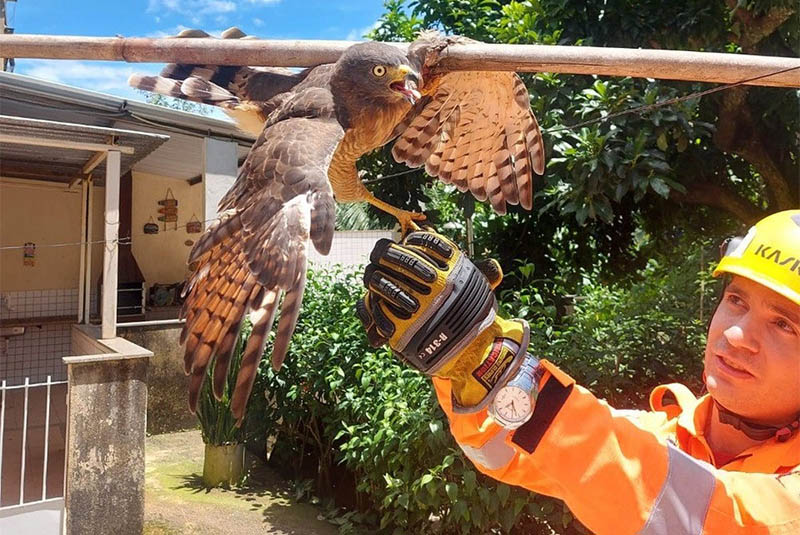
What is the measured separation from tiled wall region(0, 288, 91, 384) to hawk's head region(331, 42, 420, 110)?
723 cm

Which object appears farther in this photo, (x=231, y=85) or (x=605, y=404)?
(x=231, y=85)

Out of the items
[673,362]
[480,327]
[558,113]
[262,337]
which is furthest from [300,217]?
[673,362]

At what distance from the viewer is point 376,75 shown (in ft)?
4.58

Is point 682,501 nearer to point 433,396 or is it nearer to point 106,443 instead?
point 433,396

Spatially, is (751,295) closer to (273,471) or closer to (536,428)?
(536,428)

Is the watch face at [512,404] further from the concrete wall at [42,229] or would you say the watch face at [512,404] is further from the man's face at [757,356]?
the concrete wall at [42,229]

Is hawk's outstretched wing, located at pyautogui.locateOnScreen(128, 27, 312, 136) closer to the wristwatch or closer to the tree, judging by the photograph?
the wristwatch

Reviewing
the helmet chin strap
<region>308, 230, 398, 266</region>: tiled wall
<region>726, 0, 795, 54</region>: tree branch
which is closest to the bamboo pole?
the helmet chin strap

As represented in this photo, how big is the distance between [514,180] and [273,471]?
438 centimetres

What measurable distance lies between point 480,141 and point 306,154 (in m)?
1.07

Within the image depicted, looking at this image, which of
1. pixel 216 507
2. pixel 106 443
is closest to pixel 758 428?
pixel 106 443

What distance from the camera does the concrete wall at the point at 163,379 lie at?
6.15 meters

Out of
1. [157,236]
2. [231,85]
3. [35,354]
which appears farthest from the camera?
[157,236]

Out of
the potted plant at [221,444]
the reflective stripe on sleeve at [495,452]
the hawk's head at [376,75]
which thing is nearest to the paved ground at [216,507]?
the potted plant at [221,444]
